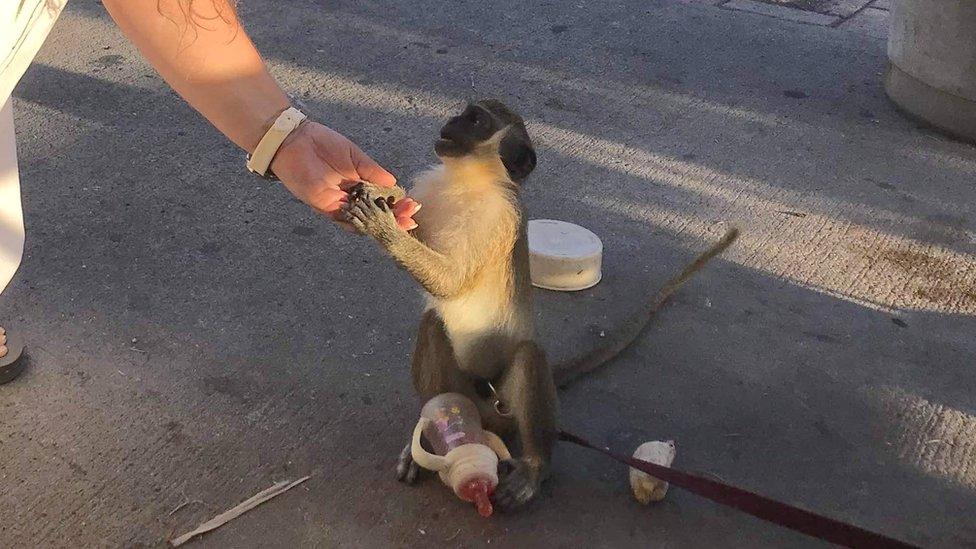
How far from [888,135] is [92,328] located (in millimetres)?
3583

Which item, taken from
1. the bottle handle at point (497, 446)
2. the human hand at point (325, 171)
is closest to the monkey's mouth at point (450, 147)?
the human hand at point (325, 171)

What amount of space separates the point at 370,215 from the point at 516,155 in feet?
1.56

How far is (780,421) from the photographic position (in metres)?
2.92

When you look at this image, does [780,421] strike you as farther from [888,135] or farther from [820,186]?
[888,135]

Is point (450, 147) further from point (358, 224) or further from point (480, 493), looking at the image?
point (480, 493)

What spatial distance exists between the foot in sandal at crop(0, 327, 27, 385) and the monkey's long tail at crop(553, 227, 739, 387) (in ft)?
5.10

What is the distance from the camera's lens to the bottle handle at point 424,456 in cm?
242

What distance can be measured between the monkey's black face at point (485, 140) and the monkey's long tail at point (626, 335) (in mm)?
696

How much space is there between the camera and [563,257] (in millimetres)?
3361

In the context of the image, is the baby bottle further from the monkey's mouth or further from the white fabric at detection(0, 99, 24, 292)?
the white fabric at detection(0, 99, 24, 292)

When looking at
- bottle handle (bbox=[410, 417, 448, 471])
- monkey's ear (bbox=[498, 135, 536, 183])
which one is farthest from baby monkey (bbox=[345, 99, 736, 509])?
bottle handle (bbox=[410, 417, 448, 471])

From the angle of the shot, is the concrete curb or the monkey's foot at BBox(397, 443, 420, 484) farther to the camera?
the concrete curb

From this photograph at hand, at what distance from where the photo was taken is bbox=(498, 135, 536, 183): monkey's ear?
2504 millimetres

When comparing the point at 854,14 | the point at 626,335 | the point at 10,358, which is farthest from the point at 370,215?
the point at 854,14
